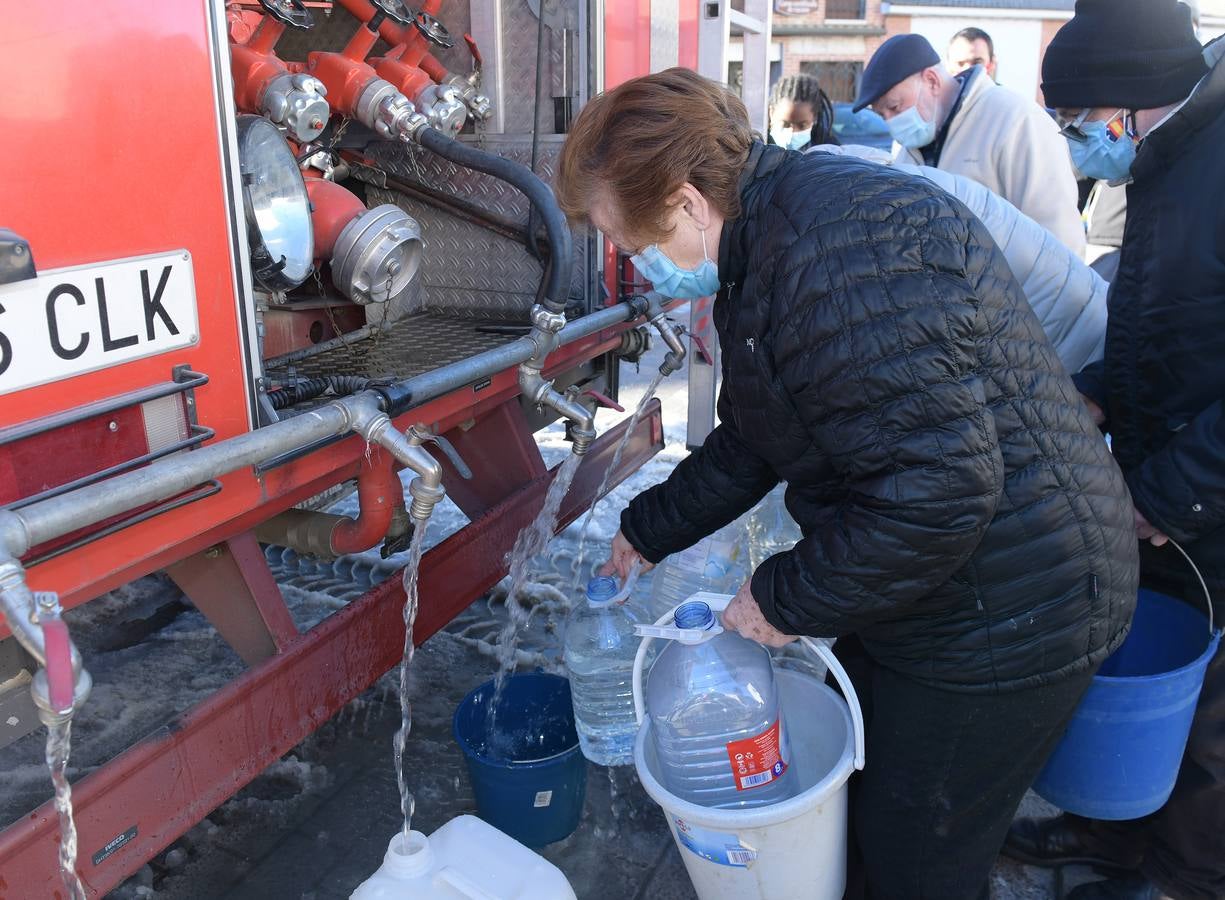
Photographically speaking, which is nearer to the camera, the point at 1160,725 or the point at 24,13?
the point at 24,13

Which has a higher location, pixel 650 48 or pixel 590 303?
pixel 650 48

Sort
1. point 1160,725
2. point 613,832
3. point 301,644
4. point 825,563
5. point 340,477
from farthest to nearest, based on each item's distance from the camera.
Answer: point 613,832, point 340,477, point 301,644, point 1160,725, point 825,563

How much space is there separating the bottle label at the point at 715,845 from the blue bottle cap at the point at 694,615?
33cm

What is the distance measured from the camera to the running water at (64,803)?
138cm

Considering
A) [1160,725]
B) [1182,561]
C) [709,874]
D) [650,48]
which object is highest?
[650,48]

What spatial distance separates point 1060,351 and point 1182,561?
64cm

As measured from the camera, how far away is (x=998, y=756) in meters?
1.74

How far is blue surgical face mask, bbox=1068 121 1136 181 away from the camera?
2.13m

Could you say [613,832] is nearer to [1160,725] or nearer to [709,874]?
[709,874]

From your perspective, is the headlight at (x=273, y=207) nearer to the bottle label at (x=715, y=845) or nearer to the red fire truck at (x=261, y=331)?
the red fire truck at (x=261, y=331)

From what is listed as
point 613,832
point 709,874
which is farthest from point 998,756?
point 613,832

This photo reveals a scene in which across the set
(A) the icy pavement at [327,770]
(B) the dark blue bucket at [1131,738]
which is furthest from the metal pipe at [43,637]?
(B) the dark blue bucket at [1131,738]

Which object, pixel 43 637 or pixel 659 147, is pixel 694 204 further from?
pixel 43 637

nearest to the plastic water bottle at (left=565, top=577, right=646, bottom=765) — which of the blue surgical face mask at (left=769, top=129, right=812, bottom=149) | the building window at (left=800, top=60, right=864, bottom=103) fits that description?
the blue surgical face mask at (left=769, top=129, right=812, bottom=149)
